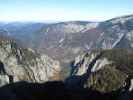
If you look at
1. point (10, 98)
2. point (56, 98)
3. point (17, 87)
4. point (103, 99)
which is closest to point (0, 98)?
point (10, 98)

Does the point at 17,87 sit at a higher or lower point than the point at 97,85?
higher

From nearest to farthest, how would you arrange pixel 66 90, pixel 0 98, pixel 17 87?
pixel 0 98 → pixel 17 87 → pixel 66 90

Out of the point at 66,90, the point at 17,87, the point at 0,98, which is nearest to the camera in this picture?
the point at 0,98

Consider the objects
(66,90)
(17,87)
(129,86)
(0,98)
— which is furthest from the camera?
(129,86)

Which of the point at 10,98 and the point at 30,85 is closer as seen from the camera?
the point at 10,98

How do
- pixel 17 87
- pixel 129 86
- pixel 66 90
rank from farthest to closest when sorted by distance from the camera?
1. pixel 129 86
2. pixel 66 90
3. pixel 17 87

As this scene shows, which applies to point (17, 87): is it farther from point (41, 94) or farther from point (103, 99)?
point (103, 99)

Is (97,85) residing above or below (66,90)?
below

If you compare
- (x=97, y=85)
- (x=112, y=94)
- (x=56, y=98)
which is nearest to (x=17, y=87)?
(x=56, y=98)

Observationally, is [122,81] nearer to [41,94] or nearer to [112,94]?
[112,94]
